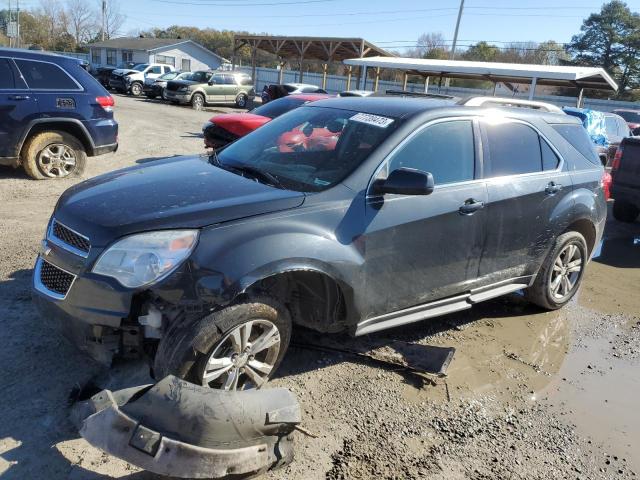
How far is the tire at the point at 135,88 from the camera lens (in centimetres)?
2909

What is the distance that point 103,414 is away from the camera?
252cm

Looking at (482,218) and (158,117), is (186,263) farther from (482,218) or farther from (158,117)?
(158,117)

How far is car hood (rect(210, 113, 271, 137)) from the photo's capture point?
10.2 meters

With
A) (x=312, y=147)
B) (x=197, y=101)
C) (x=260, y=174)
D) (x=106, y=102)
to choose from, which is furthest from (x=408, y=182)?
(x=197, y=101)

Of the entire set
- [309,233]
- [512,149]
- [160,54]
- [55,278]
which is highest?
[160,54]

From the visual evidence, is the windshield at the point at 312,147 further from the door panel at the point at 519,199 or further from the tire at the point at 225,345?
the door panel at the point at 519,199

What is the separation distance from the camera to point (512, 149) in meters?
4.51

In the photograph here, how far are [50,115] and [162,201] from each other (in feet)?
19.0

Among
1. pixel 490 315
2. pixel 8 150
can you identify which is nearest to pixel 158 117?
pixel 8 150

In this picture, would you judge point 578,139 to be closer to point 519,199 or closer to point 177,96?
point 519,199

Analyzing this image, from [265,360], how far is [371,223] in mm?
1066

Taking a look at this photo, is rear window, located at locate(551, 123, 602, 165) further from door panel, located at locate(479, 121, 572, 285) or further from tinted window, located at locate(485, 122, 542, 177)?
tinted window, located at locate(485, 122, 542, 177)

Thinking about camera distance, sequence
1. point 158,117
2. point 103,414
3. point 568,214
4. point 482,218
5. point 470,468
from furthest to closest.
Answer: point 158,117 → point 568,214 → point 482,218 → point 470,468 → point 103,414

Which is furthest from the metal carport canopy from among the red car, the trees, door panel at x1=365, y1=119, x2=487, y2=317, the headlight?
the trees
